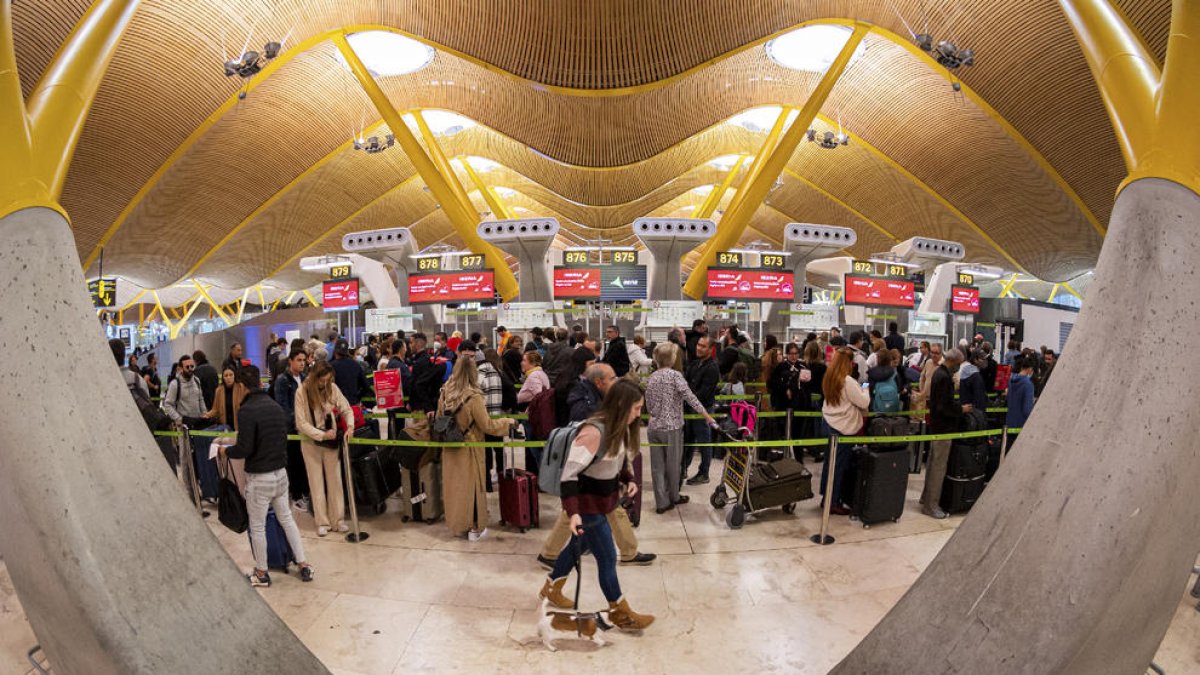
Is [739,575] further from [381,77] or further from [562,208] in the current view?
[562,208]

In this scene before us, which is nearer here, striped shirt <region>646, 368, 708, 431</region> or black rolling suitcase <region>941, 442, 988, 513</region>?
striped shirt <region>646, 368, 708, 431</region>

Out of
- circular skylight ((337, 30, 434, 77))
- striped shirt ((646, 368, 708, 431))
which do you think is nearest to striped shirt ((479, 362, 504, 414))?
striped shirt ((646, 368, 708, 431))

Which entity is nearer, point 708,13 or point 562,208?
point 708,13

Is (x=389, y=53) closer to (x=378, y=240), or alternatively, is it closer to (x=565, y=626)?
(x=378, y=240)

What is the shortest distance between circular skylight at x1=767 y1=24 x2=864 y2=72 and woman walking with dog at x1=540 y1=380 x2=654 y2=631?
62.4 feet

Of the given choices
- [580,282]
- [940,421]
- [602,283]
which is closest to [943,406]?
[940,421]

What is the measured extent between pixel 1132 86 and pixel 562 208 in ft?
133

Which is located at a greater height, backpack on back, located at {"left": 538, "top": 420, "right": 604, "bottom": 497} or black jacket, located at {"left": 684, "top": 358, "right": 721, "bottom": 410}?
black jacket, located at {"left": 684, "top": 358, "right": 721, "bottom": 410}

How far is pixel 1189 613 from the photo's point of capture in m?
4.55

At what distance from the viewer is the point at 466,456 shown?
6.14m

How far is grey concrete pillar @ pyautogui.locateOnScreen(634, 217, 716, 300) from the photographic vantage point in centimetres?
1945

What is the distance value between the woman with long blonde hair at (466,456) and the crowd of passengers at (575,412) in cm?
1

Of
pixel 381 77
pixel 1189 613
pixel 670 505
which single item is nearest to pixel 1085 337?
pixel 1189 613

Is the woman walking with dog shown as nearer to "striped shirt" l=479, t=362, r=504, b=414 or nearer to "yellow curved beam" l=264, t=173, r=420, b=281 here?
"striped shirt" l=479, t=362, r=504, b=414
